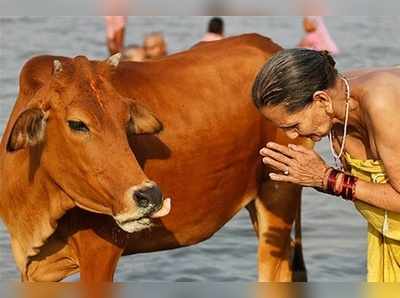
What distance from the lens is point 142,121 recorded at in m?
7.69

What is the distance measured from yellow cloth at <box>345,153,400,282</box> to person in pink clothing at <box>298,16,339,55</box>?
8.57m

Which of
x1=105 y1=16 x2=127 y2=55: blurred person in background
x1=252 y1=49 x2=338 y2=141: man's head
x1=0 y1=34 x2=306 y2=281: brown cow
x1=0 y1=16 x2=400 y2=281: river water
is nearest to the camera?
x1=252 y1=49 x2=338 y2=141: man's head

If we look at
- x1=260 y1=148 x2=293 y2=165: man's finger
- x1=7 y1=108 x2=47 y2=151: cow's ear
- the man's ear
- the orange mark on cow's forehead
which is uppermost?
the man's ear

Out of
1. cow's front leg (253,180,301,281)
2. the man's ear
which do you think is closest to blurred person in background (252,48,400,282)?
the man's ear

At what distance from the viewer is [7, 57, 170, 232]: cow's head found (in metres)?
7.20

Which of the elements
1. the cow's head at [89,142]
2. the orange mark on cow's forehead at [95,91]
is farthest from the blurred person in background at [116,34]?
the orange mark on cow's forehead at [95,91]

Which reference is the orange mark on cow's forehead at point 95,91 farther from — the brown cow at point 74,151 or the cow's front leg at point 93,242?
the cow's front leg at point 93,242

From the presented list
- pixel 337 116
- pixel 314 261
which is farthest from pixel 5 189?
pixel 314 261

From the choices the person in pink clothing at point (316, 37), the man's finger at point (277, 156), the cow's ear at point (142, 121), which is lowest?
the person in pink clothing at point (316, 37)

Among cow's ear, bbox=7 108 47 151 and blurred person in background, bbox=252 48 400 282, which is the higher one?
blurred person in background, bbox=252 48 400 282

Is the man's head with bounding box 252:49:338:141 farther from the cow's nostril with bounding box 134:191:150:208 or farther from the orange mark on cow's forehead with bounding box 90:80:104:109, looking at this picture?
the orange mark on cow's forehead with bounding box 90:80:104:109

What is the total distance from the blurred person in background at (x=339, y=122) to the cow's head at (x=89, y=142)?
3.07 feet

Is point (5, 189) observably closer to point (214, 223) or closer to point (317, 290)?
point (214, 223)

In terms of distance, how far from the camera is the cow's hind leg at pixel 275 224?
29.1 ft
